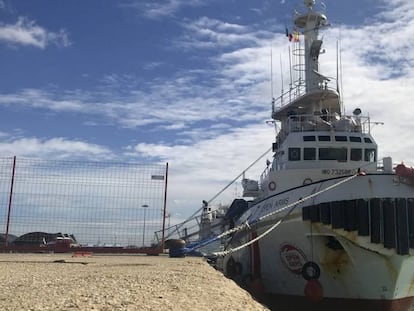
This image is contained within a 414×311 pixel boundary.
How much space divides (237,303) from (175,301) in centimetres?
136

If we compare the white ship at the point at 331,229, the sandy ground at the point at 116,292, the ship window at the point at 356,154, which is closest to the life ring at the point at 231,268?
the white ship at the point at 331,229

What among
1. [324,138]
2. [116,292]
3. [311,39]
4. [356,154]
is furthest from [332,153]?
[116,292]

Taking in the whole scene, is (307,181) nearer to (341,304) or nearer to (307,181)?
(307,181)

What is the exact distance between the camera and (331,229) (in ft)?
42.7

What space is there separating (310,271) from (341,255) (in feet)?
3.68

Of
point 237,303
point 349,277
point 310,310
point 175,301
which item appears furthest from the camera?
point 310,310

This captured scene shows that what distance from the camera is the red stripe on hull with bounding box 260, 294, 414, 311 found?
13031 millimetres

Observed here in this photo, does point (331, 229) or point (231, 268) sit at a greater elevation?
point (331, 229)

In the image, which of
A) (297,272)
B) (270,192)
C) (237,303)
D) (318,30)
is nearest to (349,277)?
(297,272)

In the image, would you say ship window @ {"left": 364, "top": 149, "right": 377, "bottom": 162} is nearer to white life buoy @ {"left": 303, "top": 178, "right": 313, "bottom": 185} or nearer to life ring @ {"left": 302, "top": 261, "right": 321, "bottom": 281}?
white life buoy @ {"left": 303, "top": 178, "right": 313, "bottom": 185}

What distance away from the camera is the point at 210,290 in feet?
29.8

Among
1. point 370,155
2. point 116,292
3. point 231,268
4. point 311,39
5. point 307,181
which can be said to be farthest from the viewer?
point 311,39

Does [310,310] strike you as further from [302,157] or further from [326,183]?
[302,157]

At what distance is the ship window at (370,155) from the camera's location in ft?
57.2
